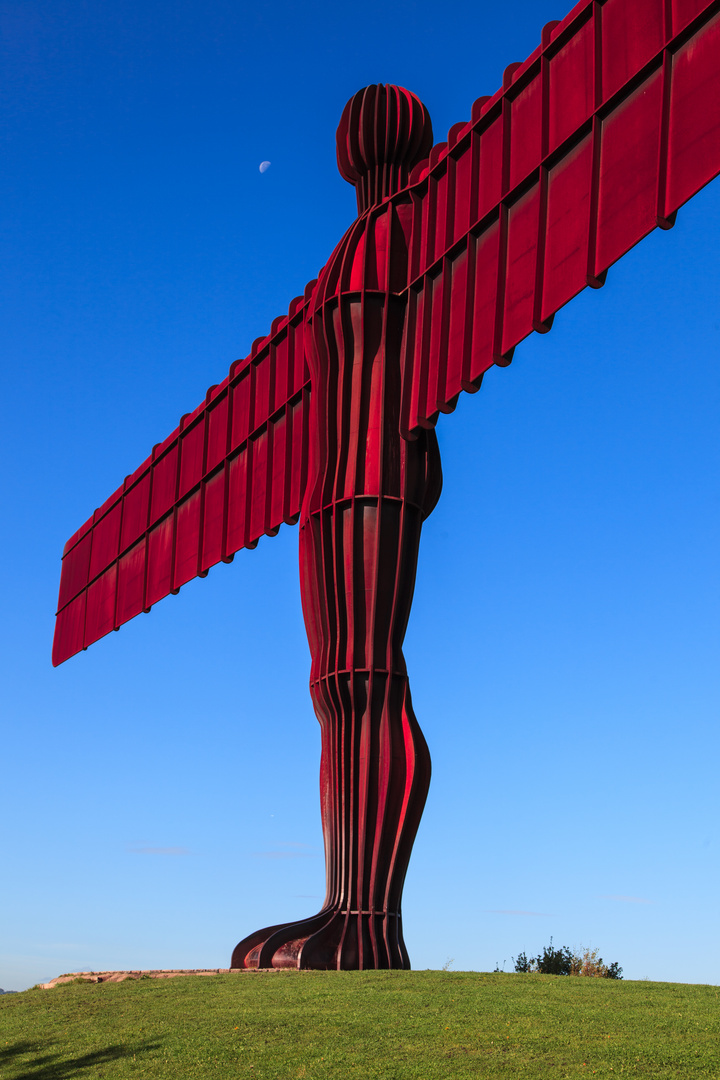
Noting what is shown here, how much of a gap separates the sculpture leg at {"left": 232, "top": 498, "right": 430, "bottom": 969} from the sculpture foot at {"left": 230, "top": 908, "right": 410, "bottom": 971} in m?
0.01

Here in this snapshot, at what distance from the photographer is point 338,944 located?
45.1 feet

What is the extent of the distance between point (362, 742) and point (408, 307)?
5.72 metres

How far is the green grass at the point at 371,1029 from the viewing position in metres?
9.38

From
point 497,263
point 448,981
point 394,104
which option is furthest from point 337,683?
point 394,104

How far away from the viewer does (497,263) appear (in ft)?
45.4

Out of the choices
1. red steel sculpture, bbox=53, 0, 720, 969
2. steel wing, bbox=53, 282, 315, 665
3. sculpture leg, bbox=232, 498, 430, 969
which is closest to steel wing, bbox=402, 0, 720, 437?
red steel sculpture, bbox=53, 0, 720, 969

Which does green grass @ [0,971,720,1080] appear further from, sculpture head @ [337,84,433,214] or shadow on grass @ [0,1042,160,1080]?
sculpture head @ [337,84,433,214]

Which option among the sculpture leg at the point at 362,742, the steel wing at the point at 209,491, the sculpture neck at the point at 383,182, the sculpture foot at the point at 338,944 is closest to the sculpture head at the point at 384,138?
the sculpture neck at the point at 383,182

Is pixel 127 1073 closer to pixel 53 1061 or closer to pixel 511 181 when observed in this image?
pixel 53 1061

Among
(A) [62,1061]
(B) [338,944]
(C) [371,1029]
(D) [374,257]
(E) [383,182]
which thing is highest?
(E) [383,182]

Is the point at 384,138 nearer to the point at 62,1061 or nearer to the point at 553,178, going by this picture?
the point at 553,178

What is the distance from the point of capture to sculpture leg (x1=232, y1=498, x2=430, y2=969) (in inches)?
548

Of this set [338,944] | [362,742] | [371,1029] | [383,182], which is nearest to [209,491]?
[383,182]

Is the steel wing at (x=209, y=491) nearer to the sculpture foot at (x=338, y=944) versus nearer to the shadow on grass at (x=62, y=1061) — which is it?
the sculpture foot at (x=338, y=944)
